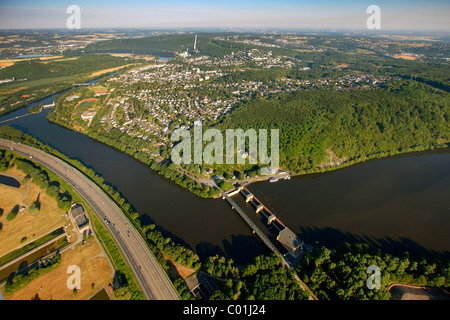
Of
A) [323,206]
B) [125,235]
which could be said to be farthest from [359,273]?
[125,235]

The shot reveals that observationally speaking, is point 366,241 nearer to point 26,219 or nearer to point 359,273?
point 359,273

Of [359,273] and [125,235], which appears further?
[125,235]

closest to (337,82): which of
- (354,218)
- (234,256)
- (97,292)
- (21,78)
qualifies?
(354,218)

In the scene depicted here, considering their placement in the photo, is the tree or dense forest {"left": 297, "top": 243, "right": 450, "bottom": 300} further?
the tree

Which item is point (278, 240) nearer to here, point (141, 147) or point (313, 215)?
point (313, 215)

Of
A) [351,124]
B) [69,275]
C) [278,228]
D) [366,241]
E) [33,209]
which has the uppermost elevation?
[351,124]

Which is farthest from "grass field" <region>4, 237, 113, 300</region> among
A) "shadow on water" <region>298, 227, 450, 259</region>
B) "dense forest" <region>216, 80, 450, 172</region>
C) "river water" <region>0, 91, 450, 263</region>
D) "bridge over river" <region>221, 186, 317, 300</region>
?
"dense forest" <region>216, 80, 450, 172</region>

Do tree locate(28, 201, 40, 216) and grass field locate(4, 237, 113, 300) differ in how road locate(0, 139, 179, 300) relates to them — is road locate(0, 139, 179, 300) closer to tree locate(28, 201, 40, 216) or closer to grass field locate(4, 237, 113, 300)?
grass field locate(4, 237, 113, 300)

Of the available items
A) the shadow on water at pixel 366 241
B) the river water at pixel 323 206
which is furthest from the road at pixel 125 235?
the shadow on water at pixel 366 241

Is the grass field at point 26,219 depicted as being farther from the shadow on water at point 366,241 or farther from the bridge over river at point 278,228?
the shadow on water at point 366,241
